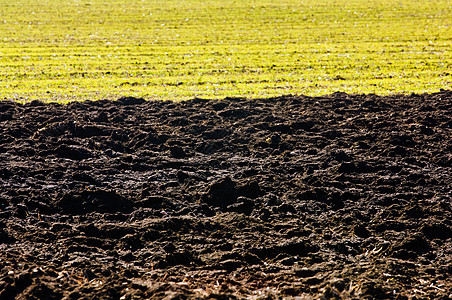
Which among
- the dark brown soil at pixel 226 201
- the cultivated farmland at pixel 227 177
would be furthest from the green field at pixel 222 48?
the dark brown soil at pixel 226 201

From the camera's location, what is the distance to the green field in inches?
648

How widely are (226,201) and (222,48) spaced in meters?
16.6

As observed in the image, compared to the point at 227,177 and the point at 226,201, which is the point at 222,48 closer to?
the point at 227,177

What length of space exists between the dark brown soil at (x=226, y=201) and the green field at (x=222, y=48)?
11.4ft

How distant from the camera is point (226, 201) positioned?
809cm

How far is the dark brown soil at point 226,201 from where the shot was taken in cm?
582

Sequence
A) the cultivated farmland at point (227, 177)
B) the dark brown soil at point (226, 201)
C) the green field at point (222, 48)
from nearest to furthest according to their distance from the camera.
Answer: the dark brown soil at point (226, 201) → the cultivated farmland at point (227, 177) → the green field at point (222, 48)

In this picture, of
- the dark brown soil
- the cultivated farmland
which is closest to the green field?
the cultivated farmland

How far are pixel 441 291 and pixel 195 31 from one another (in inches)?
986

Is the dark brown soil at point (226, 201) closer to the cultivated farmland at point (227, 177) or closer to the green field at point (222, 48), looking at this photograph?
the cultivated farmland at point (227, 177)

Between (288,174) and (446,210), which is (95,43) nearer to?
(288,174)

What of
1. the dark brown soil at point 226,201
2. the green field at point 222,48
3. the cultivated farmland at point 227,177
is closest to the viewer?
the dark brown soil at point 226,201

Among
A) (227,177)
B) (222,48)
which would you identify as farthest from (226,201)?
(222,48)

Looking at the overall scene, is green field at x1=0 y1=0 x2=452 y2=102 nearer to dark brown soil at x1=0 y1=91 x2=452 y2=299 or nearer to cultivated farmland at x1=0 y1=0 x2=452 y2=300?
cultivated farmland at x1=0 y1=0 x2=452 y2=300
